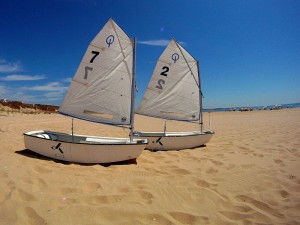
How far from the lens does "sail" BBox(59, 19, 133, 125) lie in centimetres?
801

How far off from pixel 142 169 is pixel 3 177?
347 centimetres

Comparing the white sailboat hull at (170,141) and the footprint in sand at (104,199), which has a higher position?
the white sailboat hull at (170,141)

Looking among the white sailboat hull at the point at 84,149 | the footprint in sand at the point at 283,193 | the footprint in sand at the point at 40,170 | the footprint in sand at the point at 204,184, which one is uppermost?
the white sailboat hull at the point at 84,149

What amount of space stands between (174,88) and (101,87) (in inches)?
168

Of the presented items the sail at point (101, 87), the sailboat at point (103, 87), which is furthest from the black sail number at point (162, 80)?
the sail at point (101, 87)

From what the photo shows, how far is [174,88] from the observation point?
1115cm

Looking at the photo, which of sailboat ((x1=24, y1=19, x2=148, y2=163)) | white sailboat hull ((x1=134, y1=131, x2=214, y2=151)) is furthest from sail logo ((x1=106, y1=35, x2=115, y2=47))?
white sailboat hull ((x1=134, y1=131, x2=214, y2=151))

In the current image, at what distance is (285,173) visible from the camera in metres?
6.30

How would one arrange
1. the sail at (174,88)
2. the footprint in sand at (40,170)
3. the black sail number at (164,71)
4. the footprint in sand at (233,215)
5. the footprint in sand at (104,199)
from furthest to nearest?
the black sail number at (164,71), the sail at (174,88), the footprint in sand at (40,170), the footprint in sand at (104,199), the footprint in sand at (233,215)

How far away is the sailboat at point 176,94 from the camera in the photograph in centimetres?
1060

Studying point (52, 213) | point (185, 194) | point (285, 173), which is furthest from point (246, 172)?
point (52, 213)

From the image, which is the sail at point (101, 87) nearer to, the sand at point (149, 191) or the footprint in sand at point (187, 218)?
the sand at point (149, 191)

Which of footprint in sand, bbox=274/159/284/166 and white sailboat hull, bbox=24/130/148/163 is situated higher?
white sailboat hull, bbox=24/130/148/163

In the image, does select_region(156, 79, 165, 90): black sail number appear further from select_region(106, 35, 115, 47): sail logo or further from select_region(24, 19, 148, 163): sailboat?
select_region(106, 35, 115, 47): sail logo
